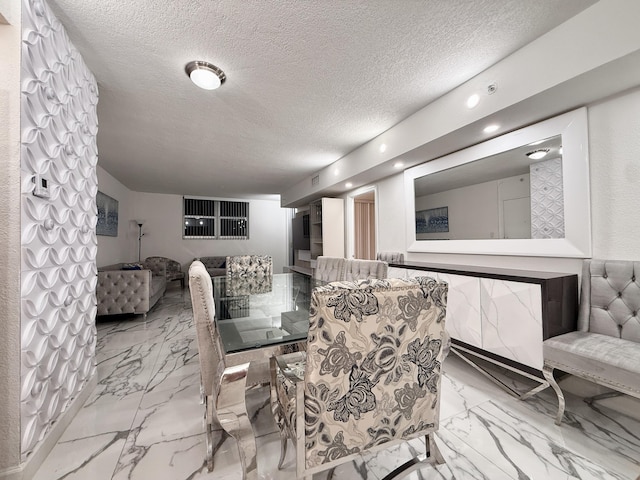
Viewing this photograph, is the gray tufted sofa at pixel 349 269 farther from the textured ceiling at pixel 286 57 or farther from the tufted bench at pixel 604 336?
the textured ceiling at pixel 286 57

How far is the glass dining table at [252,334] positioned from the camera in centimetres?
103

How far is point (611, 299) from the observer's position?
1.61m

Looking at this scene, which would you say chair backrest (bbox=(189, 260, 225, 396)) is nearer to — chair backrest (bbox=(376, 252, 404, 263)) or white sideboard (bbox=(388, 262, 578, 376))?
white sideboard (bbox=(388, 262, 578, 376))

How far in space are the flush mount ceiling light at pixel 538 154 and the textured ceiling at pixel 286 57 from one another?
0.79 metres

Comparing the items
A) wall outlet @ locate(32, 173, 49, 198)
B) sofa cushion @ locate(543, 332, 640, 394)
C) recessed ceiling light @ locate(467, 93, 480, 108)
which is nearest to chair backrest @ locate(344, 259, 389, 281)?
sofa cushion @ locate(543, 332, 640, 394)

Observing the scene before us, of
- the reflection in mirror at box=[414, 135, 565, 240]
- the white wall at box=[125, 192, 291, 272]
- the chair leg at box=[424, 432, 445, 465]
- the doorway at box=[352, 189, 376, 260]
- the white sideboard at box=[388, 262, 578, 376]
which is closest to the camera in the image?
the chair leg at box=[424, 432, 445, 465]

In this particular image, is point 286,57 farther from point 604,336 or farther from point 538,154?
point 604,336

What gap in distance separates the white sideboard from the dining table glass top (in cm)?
139

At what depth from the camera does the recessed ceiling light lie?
193 centimetres

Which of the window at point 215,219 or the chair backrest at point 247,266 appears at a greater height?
the window at point 215,219

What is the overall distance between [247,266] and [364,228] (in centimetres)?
245

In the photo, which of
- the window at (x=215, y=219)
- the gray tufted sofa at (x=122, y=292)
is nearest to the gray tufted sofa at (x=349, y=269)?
the gray tufted sofa at (x=122, y=292)

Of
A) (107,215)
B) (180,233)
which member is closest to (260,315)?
(107,215)

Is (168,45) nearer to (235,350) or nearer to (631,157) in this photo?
(235,350)
